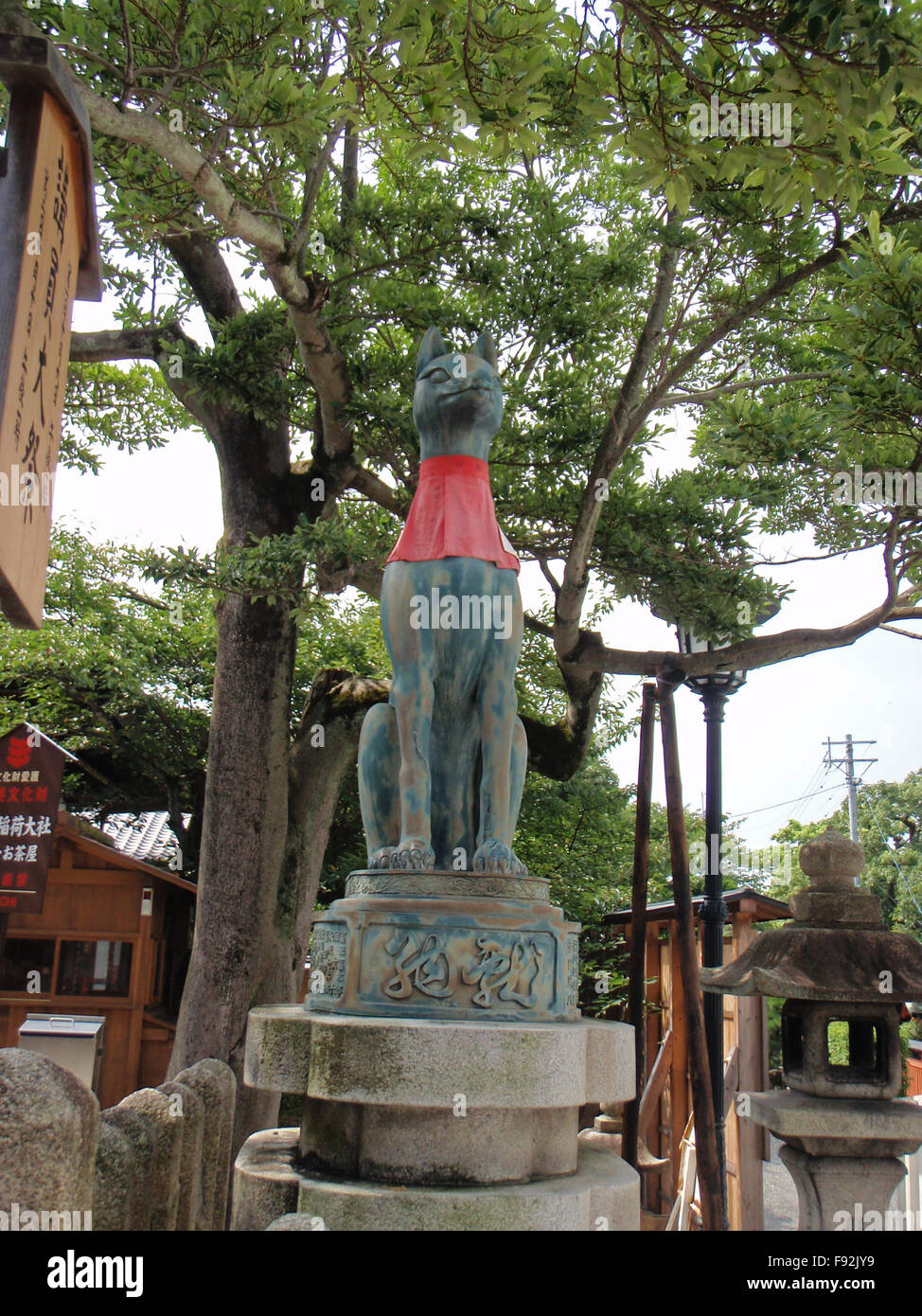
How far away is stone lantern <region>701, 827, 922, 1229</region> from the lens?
4246 millimetres

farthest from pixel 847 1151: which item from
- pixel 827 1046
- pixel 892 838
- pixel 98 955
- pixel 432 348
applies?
pixel 892 838

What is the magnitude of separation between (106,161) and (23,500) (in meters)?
5.20

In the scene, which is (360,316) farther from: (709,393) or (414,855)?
(414,855)

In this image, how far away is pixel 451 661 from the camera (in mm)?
4590

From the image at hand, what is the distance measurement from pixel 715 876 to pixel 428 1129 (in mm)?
3205

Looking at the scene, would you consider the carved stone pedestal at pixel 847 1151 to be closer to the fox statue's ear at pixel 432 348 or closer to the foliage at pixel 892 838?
the fox statue's ear at pixel 432 348

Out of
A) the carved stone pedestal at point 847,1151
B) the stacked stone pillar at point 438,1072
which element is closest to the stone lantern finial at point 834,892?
the carved stone pedestal at point 847,1151

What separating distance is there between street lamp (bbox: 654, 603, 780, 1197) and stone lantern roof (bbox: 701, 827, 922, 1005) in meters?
1.22

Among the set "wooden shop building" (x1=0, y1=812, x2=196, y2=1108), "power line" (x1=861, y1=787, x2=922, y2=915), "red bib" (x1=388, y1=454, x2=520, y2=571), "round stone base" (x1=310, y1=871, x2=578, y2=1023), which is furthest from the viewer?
"power line" (x1=861, y1=787, x2=922, y2=915)

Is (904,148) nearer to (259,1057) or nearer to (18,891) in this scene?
(259,1057)

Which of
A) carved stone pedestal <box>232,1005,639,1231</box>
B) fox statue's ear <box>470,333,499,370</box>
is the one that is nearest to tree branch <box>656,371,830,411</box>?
fox statue's ear <box>470,333,499,370</box>

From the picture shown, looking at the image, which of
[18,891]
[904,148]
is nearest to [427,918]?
[18,891]

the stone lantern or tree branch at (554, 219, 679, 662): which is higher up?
tree branch at (554, 219, 679, 662)

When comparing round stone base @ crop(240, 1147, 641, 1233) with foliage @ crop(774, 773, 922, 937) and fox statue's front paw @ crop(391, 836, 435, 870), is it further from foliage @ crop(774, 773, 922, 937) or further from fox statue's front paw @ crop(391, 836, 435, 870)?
foliage @ crop(774, 773, 922, 937)
